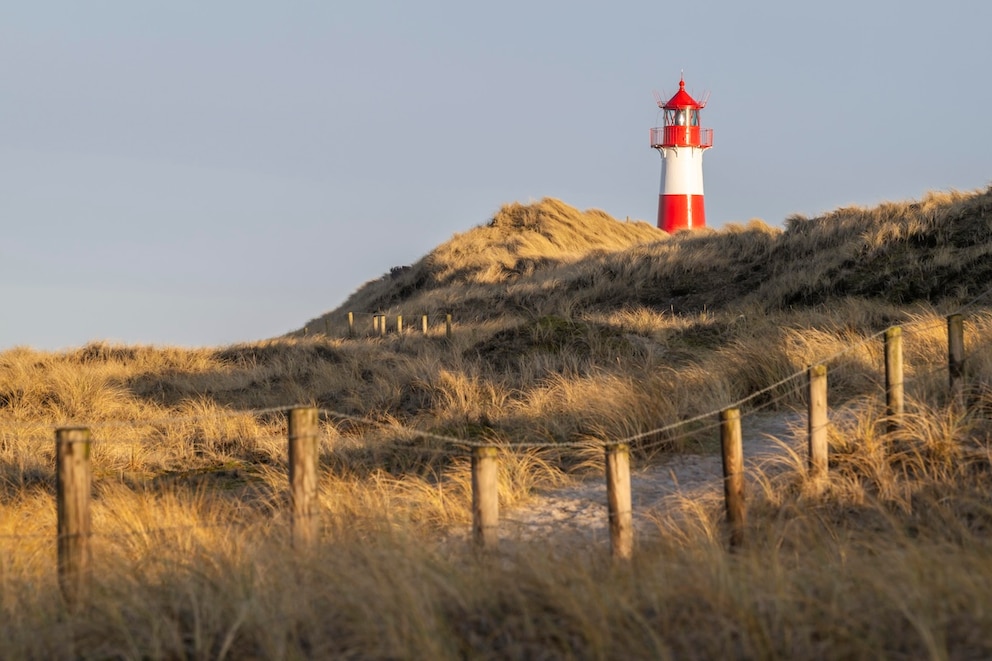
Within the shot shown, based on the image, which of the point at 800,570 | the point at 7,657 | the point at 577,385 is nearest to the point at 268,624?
the point at 7,657

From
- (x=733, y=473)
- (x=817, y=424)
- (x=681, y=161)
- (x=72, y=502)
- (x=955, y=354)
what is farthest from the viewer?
(x=681, y=161)

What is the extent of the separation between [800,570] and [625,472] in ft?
4.82

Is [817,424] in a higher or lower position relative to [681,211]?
lower

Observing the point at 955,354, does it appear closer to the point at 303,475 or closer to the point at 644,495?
the point at 644,495

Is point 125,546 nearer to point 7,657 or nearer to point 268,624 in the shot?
point 7,657

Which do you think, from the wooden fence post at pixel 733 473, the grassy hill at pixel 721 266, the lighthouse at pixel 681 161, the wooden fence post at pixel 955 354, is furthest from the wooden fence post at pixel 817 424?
the lighthouse at pixel 681 161

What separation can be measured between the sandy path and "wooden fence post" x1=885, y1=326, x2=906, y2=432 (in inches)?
27.9

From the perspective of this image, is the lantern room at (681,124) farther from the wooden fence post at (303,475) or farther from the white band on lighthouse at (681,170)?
the wooden fence post at (303,475)

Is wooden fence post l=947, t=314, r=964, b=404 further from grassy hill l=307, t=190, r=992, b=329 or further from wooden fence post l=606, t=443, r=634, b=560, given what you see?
grassy hill l=307, t=190, r=992, b=329

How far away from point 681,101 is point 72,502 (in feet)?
130

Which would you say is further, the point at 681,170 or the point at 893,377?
the point at 681,170

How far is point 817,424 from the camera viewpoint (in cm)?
757

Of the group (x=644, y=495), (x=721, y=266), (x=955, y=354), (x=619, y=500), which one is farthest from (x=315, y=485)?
(x=721, y=266)

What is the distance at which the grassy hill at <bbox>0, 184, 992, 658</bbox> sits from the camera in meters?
4.21
